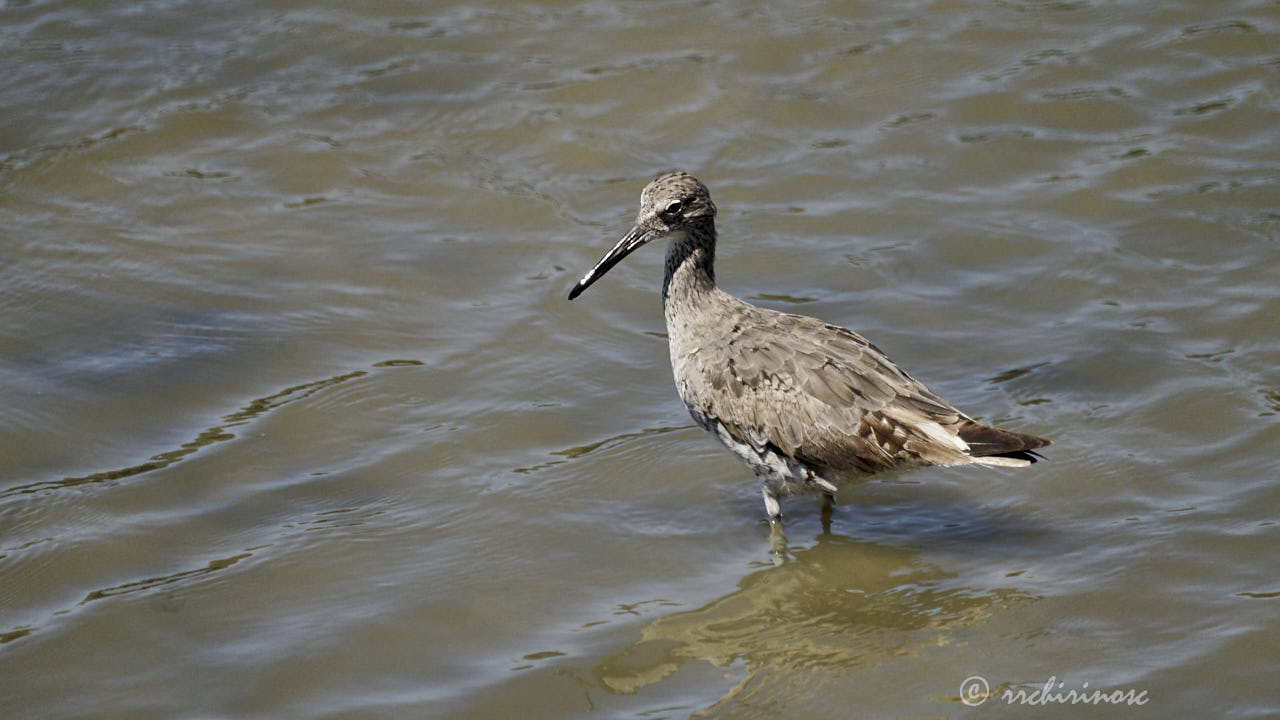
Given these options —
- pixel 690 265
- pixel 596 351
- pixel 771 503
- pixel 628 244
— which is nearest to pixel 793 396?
pixel 771 503

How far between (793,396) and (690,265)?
109 cm

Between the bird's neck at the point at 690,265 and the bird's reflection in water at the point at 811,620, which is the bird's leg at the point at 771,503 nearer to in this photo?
the bird's reflection in water at the point at 811,620

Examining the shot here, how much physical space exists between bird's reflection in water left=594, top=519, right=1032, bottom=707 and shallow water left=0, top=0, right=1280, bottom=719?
2cm

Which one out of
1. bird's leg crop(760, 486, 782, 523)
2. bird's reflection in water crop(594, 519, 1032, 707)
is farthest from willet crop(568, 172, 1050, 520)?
bird's reflection in water crop(594, 519, 1032, 707)

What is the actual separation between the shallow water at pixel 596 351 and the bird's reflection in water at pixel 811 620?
23 millimetres

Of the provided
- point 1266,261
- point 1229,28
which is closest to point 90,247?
point 1266,261

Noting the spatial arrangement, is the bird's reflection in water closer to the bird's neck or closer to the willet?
the willet

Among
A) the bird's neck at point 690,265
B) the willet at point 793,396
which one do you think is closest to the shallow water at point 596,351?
the willet at point 793,396

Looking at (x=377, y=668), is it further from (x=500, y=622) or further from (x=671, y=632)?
(x=671, y=632)

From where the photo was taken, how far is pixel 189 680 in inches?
219

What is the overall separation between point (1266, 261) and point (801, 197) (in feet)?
10.0

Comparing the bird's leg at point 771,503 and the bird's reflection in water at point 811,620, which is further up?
the bird's leg at point 771,503

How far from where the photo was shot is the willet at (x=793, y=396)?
20.4ft

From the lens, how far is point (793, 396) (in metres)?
6.53
